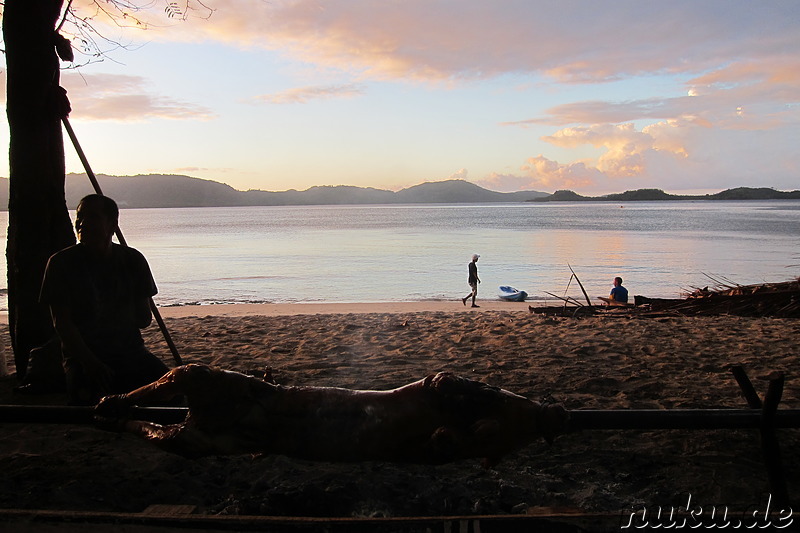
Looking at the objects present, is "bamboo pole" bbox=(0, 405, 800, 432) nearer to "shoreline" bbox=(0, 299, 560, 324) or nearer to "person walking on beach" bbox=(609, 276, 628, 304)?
"person walking on beach" bbox=(609, 276, 628, 304)

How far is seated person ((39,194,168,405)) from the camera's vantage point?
3.82 m

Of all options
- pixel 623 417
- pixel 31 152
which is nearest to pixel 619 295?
pixel 623 417

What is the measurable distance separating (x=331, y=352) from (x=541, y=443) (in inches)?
154

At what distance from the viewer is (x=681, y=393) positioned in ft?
18.1

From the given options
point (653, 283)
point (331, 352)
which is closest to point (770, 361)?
point (331, 352)

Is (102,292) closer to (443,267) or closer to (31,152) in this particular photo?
(31,152)

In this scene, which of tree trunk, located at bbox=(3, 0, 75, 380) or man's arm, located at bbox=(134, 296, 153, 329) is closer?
man's arm, located at bbox=(134, 296, 153, 329)

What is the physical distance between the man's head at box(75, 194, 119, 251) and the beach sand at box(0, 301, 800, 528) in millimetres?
1537

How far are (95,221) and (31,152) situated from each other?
2.29 metres

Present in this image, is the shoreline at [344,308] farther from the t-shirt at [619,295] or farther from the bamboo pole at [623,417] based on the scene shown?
the bamboo pole at [623,417]

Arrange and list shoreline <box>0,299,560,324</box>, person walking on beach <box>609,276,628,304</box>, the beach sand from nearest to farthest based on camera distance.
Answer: the beach sand, person walking on beach <box>609,276,628,304</box>, shoreline <box>0,299,560,324</box>

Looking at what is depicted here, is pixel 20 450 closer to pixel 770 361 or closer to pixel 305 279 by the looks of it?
pixel 770 361

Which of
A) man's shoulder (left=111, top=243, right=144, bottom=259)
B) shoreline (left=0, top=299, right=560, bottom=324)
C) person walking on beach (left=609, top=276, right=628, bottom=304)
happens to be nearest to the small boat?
shoreline (left=0, top=299, right=560, bottom=324)

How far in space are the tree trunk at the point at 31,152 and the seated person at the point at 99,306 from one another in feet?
6.27
